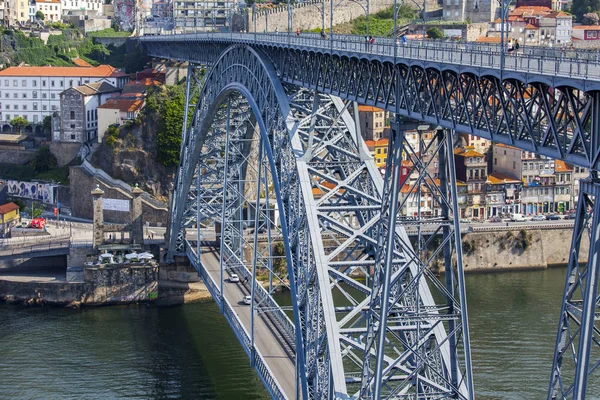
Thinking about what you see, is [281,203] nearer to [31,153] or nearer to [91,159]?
[91,159]

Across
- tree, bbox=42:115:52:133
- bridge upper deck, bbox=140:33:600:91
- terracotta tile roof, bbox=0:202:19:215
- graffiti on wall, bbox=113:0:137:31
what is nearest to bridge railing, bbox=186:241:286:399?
bridge upper deck, bbox=140:33:600:91

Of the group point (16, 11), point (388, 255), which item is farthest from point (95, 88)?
point (388, 255)

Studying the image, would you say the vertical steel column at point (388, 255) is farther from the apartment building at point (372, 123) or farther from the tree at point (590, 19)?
the tree at point (590, 19)

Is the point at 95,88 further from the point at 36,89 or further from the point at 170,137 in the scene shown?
the point at 170,137

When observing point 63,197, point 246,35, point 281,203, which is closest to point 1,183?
point 63,197

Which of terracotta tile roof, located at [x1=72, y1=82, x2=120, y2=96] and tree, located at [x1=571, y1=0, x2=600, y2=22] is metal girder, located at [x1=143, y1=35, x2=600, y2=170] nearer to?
terracotta tile roof, located at [x1=72, y1=82, x2=120, y2=96]

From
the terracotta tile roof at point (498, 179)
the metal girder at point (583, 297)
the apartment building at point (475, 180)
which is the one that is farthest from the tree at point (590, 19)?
the metal girder at point (583, 297)
